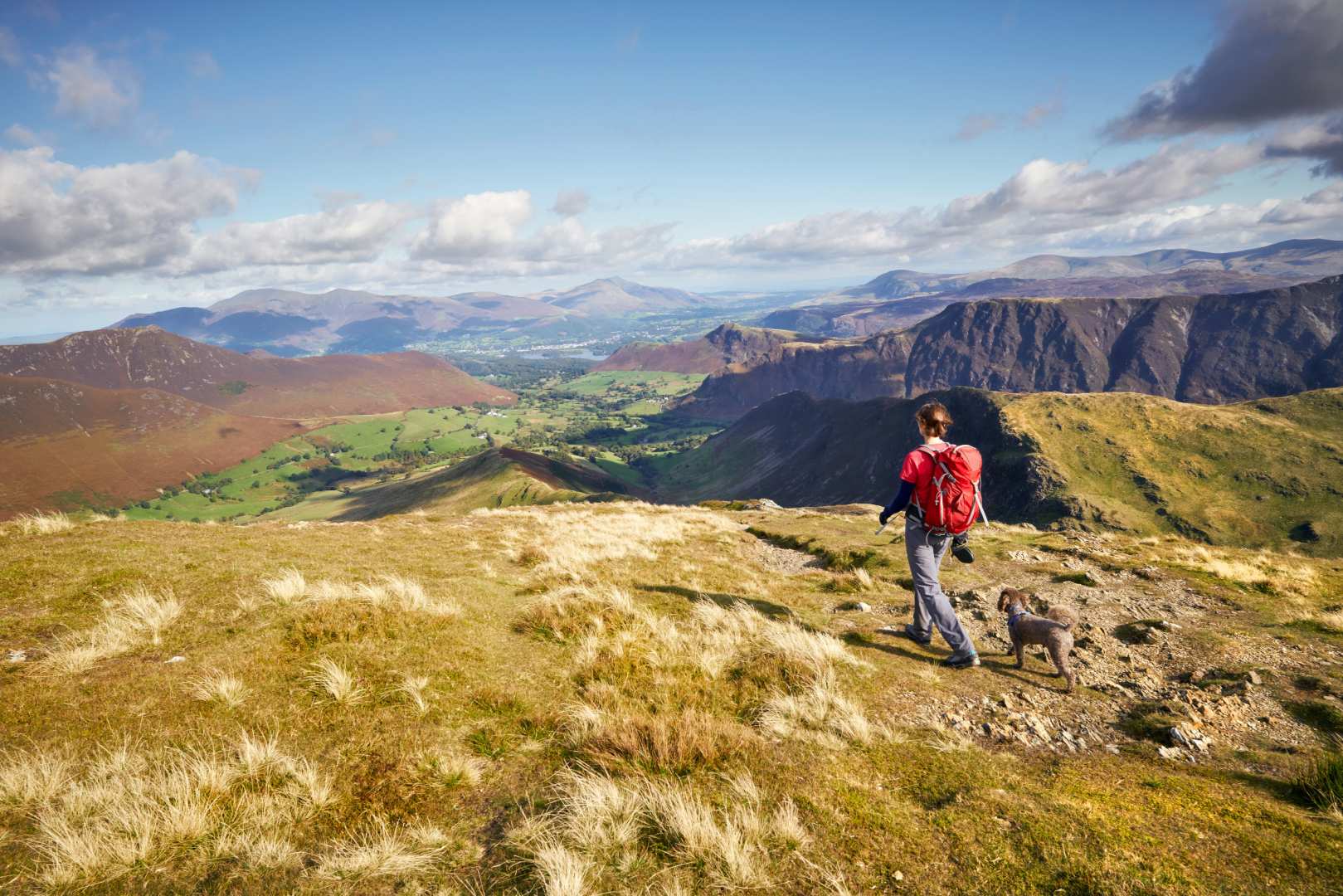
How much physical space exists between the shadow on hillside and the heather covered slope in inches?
4955

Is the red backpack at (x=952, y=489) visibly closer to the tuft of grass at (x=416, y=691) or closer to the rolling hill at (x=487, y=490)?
the tuft of grass at (x=416, y=691)

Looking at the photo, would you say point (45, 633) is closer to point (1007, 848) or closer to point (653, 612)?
point (653, 612)

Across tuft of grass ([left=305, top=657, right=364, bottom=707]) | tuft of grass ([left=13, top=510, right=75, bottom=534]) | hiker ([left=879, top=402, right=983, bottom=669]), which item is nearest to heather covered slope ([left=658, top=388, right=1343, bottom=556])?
hiker ([left=879, top=402, right=983, bottom=669])

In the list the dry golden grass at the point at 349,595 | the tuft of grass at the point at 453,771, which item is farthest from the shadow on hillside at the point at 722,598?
the tuft of grass at the point at 453,771

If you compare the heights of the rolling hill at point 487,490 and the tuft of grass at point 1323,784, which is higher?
the tuft of grass at point 1323,784

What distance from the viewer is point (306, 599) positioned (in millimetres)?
9820

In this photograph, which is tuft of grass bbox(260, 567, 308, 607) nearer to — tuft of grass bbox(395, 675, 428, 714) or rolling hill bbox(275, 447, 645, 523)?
tuft of grass bbox(395, 675, 428, 714)

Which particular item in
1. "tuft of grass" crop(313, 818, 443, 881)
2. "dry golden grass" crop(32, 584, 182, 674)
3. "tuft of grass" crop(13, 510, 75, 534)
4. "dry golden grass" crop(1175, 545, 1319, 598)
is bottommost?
"dry golden grass" crop(1175, 545, 1319, 598)

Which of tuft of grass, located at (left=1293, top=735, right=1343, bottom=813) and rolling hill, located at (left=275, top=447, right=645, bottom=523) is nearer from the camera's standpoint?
tuft of grass, located at (left=1293, top=735, right=1343, bottom=813)

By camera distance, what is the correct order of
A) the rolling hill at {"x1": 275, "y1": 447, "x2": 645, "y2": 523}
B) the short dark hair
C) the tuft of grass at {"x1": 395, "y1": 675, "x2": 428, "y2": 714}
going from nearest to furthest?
the tuft of grass at {"x1": 395, "y1": 675, "x2": 428, "y2": 714} → the short dark hair → the rolling hill at {"x1": 275, "y1": 447, "x2": 645, "y2": 523}

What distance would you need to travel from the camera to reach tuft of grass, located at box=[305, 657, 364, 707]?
6.87m

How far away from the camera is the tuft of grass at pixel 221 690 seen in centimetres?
655

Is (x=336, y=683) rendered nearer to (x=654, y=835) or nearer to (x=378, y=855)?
(x=378, y=855)

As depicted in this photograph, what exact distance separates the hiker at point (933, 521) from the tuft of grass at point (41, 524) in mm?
20973
